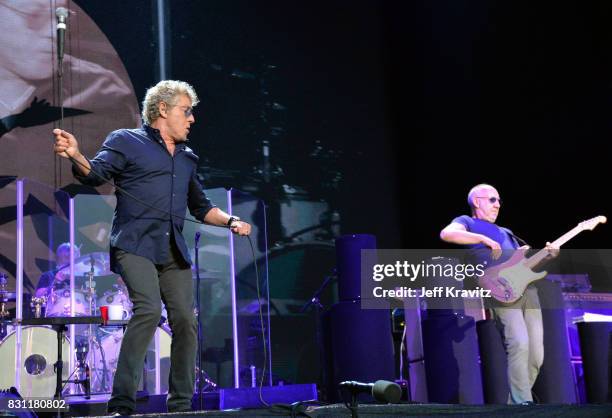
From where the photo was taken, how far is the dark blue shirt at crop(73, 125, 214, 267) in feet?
12.1

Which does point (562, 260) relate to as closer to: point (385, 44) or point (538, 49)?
point (538, 49)

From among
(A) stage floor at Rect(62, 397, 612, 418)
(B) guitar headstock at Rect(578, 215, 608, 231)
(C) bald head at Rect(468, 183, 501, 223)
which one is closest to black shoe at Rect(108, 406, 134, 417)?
(A) stage floor at Rect(62, 397, 612, 418)

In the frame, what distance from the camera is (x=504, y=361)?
5.46 metres

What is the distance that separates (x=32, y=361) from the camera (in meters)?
6.09

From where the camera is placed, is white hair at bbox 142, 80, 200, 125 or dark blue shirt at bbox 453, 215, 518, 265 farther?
dark blue shirt at bbox 453, 215, 518, 265

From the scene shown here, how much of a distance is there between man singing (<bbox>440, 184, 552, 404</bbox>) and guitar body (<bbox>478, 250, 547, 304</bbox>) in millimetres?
52

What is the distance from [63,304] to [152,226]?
118 inches

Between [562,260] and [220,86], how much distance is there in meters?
3.90

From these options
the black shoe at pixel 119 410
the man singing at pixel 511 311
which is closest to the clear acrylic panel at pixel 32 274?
the black shoe at pixel 119 410

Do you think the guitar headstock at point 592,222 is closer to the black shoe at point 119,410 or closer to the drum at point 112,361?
the drum at point 112,361

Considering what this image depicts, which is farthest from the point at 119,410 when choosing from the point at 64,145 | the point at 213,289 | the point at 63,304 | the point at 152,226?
the point at 213,289

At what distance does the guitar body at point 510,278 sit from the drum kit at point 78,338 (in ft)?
8.67

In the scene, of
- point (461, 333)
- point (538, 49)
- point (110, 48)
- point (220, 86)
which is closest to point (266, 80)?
point (220, 86)

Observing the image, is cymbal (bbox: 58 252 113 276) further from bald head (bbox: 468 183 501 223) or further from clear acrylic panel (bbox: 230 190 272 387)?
bald head (bbox: 468 183 501 223)
